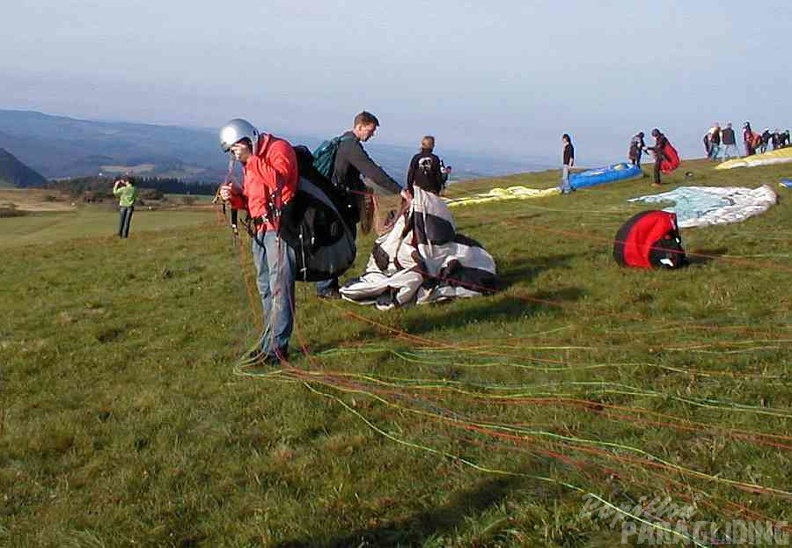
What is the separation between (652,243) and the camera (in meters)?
9.91

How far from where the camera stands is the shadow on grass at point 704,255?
33.6 feet

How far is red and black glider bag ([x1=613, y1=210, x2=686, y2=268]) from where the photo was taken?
32.2 feet

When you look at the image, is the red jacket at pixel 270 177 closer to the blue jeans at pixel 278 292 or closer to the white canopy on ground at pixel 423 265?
the blue jeans at pixel 278 292

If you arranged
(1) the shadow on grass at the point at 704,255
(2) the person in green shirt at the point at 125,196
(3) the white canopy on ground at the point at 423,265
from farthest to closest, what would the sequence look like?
(2) the person in green shirt at the point at 125,196
(1) the shadow on grass at the point at 704,255
(3) the white canopy on ground at the point at 423,265

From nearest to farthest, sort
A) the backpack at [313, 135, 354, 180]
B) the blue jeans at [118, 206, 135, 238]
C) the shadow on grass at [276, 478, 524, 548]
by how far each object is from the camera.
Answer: the shadow on grass at [276, 478, 524, 548] → the backpack at [313, 135, 354, 180] → the blue jeans at [118, 206, 135, 238]

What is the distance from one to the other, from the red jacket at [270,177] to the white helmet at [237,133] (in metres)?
0.08

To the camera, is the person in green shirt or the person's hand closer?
the person's hand

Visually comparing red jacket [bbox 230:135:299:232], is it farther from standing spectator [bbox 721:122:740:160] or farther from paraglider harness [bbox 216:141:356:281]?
standing spectator [bbox 721:122:740:160]

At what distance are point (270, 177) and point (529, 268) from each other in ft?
16.4

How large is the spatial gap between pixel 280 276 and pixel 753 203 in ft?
39.2

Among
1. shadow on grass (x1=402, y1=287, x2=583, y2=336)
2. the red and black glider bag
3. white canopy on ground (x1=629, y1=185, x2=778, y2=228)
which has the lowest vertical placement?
shadow on grass (x1=402, y1=287, x2=583, y2=336)

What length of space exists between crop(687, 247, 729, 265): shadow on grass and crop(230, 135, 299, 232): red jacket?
19.8ft

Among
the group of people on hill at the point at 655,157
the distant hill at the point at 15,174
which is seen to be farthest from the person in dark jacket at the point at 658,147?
the distant hill at the point at 15,174

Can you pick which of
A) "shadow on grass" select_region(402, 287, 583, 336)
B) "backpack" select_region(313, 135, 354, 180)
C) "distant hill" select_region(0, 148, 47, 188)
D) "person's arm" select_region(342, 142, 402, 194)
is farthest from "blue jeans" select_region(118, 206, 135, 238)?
"distant hill" select_region(0, 148, 47, 188)
